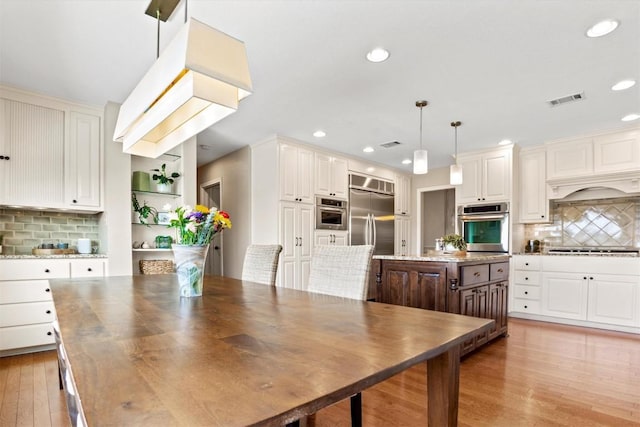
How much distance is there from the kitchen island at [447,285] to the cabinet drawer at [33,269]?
111 inches

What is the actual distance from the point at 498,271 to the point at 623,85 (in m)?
1.93

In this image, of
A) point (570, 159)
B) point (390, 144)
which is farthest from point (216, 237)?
point (570, 159)

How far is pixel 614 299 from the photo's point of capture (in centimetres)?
386

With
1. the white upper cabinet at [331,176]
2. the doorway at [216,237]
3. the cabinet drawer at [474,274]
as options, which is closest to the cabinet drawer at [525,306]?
the cabinet drawer at [474,274]

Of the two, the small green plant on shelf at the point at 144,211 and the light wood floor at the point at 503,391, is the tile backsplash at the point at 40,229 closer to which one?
the small green plant on shelf at the point at 144,211

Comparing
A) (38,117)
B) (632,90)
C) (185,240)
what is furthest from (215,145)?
(632,90)

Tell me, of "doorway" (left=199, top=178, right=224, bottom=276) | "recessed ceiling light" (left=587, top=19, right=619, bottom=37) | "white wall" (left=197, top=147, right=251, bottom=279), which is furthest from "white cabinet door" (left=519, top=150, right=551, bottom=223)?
"doorway" (left=199, top=178, right=224, bottom=276)

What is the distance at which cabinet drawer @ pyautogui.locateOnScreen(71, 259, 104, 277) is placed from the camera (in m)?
3.06

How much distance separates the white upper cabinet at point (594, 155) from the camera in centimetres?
399

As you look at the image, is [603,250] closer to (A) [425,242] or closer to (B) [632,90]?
(B) [632,90]

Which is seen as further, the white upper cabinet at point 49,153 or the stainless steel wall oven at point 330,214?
the stainless steel wall oven at point 330,214

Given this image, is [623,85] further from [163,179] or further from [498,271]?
[163,179]

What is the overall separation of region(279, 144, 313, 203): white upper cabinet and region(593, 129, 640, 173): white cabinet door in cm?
360

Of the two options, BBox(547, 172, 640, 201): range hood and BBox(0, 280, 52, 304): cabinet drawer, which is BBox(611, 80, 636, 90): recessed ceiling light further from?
BBox(0, 280, 52, 304): cabinet drawer
